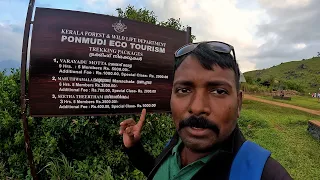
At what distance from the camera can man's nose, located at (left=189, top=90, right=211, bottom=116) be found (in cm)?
109

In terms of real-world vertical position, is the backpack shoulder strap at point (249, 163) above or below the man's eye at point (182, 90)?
below

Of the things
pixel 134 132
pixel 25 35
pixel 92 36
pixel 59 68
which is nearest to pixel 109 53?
pixel 92 36

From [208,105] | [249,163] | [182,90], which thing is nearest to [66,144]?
[182,90]

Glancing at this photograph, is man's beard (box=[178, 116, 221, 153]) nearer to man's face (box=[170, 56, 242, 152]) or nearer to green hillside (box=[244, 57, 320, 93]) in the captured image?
man's face (box=[170, 56, 242, 152])

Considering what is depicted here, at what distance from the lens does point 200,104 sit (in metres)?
1.09

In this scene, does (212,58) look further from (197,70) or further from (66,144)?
(66,144)

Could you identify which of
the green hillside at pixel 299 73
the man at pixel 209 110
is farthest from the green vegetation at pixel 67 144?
the green hillside at pixel 299 73

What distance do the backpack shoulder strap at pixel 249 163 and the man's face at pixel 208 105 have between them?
127mm

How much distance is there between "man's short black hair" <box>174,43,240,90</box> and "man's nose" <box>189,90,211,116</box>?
4.6 inches

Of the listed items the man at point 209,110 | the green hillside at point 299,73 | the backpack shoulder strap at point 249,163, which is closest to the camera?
the backpack shoulder strap at point 249,163

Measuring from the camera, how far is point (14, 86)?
12.4 ft

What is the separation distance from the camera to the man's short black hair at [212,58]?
111cm

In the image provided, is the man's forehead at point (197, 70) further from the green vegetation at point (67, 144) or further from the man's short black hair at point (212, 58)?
the green vegetation at point (67, 144)

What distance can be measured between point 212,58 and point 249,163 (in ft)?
1.47
